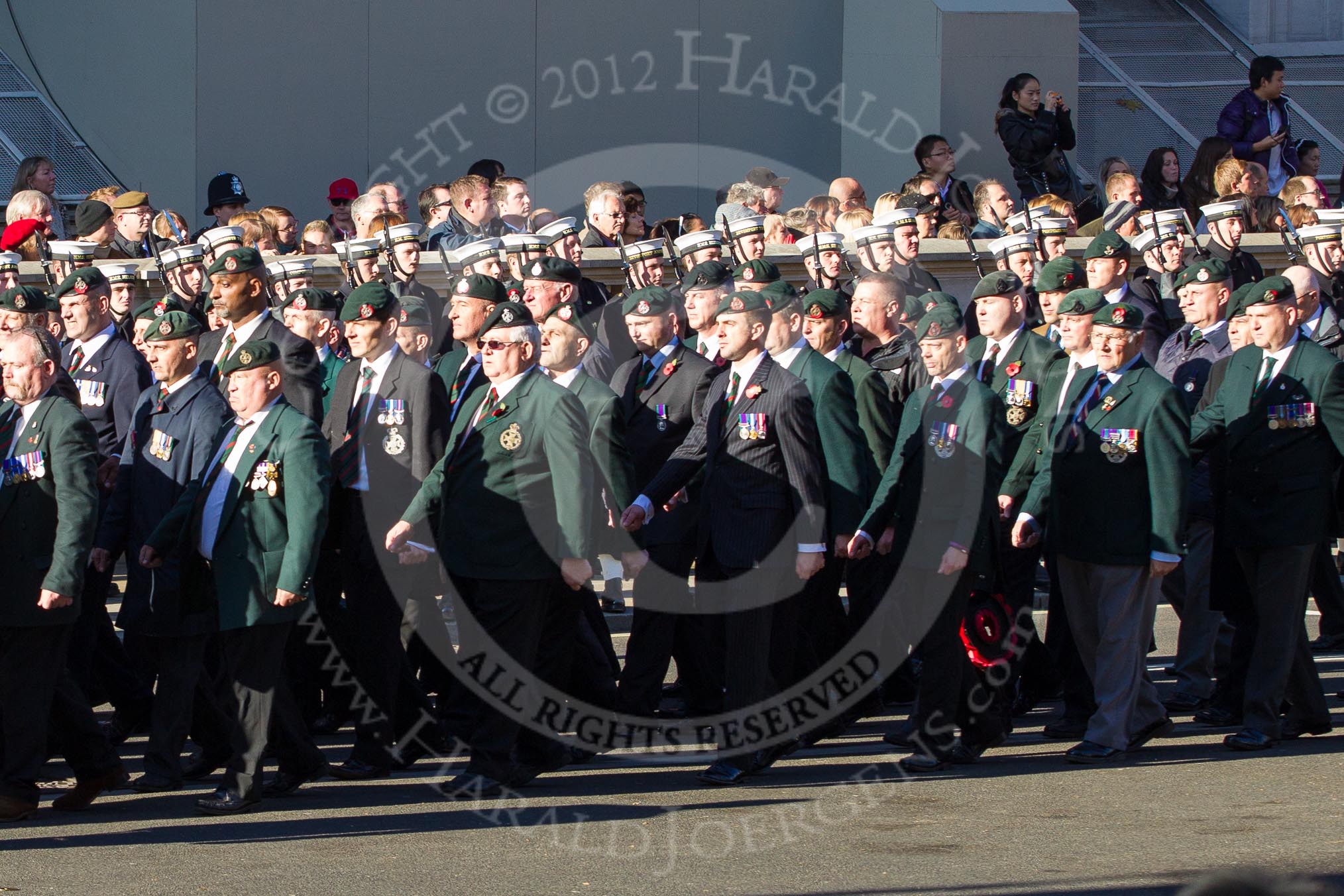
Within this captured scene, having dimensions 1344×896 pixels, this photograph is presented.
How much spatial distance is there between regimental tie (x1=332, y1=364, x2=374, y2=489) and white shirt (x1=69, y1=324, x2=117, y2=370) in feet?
4.74

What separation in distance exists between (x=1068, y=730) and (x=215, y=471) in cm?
357

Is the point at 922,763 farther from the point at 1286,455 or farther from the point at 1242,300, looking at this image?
the point at 1242,300

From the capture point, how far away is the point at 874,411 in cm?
886

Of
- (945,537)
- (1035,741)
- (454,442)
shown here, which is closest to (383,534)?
(454,442)

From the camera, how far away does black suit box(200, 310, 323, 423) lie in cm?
823

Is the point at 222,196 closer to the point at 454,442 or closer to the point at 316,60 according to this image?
the point at 316,60

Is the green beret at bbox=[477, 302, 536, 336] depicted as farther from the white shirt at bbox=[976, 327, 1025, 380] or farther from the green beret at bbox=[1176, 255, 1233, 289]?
the green beret at bbox=[1176, 255, 1233, 289]

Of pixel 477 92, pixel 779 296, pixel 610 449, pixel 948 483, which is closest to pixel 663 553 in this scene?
pixel 610 449

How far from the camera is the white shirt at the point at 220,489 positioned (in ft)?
23.2

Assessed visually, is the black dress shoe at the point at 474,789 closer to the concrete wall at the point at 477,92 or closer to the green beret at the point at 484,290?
the green beret at the point at 484,290

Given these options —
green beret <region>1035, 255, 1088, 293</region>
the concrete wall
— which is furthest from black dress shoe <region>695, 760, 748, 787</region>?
the concrete wall

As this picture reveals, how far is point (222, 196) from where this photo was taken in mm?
13727

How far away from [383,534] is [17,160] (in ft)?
34.2

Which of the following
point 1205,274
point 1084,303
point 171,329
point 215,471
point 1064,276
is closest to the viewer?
point 215,471
